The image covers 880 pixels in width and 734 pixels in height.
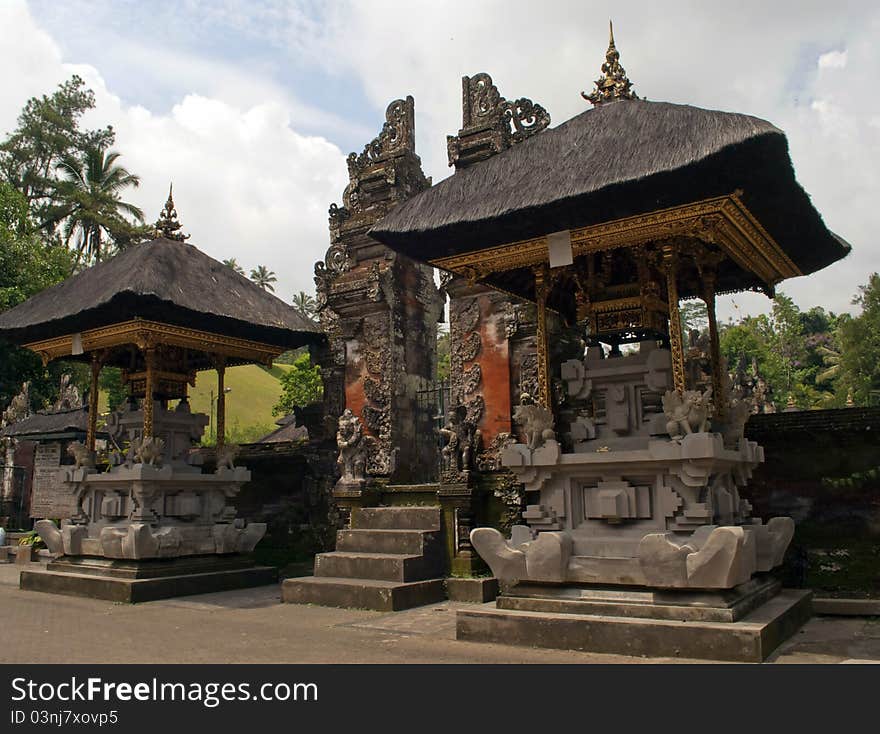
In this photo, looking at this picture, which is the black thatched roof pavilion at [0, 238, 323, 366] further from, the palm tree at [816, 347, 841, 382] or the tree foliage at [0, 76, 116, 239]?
the palm tree at [816, 347, 841, 382]

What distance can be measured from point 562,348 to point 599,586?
480 cm

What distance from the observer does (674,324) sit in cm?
701

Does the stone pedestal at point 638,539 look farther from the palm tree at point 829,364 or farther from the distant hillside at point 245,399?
the distant hillside at point 245,399

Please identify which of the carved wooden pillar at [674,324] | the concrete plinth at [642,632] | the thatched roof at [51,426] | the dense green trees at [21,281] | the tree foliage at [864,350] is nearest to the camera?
the concrete plinth at [642,632]

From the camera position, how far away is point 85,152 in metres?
34.5

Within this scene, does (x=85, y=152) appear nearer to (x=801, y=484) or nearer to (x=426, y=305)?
(x=426, y=305)

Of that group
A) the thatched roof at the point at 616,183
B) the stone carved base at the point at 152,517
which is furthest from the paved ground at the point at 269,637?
the thatched roof at the point at 616,183

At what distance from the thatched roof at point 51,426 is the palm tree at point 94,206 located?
1614 centimetres

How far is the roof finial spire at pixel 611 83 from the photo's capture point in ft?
27.2

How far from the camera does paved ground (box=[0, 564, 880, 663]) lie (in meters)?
6.34

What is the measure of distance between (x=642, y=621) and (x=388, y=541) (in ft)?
15.0

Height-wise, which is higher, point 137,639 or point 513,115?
point 513,115

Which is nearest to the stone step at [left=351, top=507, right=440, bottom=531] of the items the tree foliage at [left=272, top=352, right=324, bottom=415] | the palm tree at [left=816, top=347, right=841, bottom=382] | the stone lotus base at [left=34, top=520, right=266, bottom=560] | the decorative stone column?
the decorative stone column
